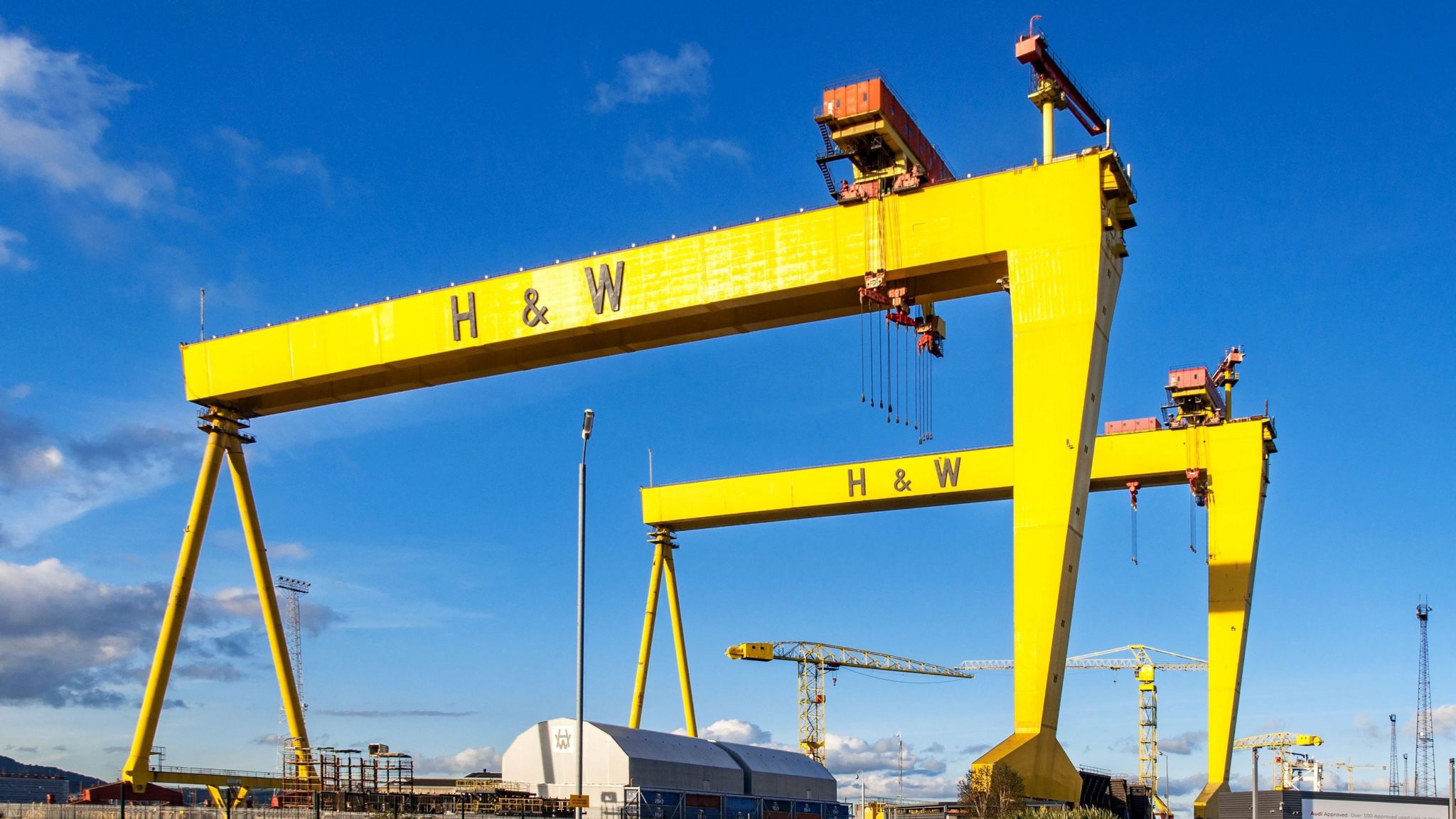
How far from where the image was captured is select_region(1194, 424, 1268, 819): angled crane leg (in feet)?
142

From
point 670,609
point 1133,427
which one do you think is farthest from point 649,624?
point 1133,427

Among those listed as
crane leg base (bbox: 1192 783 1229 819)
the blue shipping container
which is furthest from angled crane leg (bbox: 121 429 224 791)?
crane leg base (bbox: 1192 783 1229 819)

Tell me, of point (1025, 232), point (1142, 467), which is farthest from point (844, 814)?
point (1025, 232)

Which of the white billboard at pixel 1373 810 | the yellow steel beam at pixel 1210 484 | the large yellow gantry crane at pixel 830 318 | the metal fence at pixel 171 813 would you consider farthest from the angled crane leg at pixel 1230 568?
the metal fence at pixel 171 813

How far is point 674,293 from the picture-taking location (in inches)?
1227

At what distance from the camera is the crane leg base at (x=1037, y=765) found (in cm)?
2577

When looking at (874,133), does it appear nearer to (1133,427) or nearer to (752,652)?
(1133,427)

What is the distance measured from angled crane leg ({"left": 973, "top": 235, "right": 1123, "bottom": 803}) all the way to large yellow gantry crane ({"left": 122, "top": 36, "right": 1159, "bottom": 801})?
4cm

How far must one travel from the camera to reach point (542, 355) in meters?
34.4

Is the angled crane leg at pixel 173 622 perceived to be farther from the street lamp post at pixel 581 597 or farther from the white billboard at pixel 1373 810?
the white billboard at pixel 1373 810

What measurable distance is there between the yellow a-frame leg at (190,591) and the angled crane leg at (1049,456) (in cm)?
1970

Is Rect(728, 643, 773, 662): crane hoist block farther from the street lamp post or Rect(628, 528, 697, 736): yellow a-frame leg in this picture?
the street lamp post

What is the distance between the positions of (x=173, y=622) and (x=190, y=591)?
1.01 metres

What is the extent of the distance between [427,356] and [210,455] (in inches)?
314
